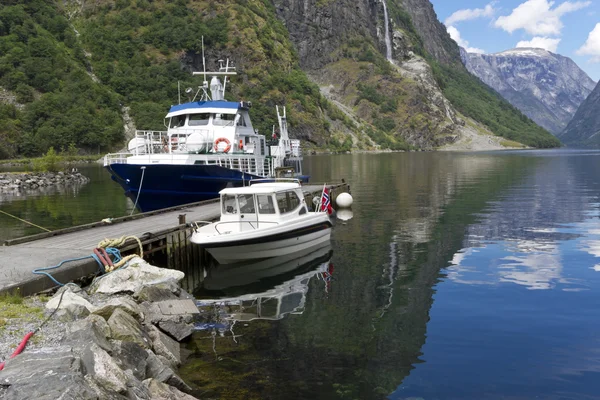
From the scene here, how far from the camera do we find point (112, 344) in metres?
10.3

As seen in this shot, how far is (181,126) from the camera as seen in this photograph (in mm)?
40656

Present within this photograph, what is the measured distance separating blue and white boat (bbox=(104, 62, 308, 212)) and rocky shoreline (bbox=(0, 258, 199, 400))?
1845 cm

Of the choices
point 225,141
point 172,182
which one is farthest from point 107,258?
point 225,141

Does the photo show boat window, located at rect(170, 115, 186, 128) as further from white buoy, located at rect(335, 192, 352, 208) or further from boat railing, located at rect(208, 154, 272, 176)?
white buoy, located at rect(335, 192, 352, 208)

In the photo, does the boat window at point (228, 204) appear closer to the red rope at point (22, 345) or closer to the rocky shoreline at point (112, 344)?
the rocky shoreline at point (112, 344)

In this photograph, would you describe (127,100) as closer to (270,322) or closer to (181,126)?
(181,126)

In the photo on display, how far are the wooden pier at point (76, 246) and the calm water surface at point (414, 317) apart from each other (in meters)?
2.80

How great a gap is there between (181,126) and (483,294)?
28.9 metres

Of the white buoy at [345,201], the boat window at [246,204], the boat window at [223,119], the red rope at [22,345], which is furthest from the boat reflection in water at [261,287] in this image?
the boat window at [223,119]

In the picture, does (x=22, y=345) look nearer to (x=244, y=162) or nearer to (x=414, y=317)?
(x=414, y=317)

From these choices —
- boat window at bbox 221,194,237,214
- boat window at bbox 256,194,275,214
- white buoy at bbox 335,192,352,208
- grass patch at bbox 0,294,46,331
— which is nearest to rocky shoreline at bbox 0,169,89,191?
white buoy at bbox 335,192,352,208

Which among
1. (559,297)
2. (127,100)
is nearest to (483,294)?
(559,297)

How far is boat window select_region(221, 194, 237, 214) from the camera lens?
77.3 ft

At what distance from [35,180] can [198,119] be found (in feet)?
116
